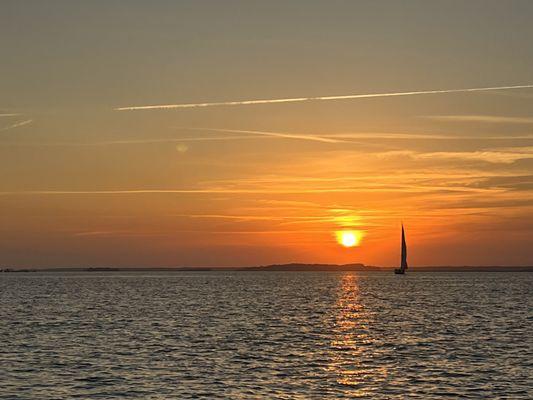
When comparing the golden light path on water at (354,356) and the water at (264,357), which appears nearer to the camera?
the water at (264,357)

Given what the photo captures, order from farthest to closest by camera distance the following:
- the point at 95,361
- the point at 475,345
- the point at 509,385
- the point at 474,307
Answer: the point at 474,307 → the point at 475,345 → the point at 95,361 → the point at 509,385

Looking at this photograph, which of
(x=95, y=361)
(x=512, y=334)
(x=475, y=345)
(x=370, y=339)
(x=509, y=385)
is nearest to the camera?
(x=509, y=385)

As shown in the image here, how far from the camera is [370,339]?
76.1 m

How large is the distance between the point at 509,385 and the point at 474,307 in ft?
285

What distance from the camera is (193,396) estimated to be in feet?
148

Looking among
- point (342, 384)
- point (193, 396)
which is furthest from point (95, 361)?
point (342, 384)

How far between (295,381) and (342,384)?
9.54 feet

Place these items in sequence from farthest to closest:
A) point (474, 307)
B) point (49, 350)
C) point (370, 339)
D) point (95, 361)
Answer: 1. point (474, 307)
2. point (370, 339)
3. point (49, 350)
4. point (95, 361)

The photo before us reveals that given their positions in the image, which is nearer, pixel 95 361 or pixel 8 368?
pixel 8 368

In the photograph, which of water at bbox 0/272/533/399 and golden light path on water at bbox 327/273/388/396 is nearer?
water at bbox 0/272/533/399

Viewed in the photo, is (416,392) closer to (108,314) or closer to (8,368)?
(8,368)

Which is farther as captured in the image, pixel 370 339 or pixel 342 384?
pixel 370 339

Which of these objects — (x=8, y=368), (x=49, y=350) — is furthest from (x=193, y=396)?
(x=49, y=350)

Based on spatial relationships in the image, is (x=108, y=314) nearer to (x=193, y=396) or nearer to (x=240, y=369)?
(x=240, y=369)
